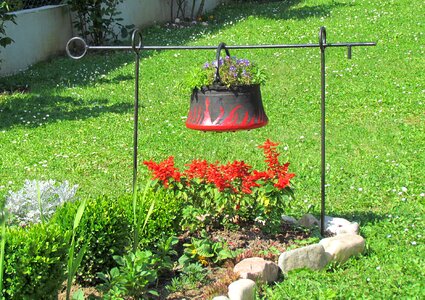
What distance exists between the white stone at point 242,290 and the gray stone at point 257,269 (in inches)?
4.7

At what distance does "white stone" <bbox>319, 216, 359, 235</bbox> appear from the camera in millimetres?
5562

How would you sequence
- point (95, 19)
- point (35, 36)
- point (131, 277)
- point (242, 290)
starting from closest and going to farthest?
1. point (131, 277)
2. point (242, 290)
3. point (35, 36)
4. point (95, 19)

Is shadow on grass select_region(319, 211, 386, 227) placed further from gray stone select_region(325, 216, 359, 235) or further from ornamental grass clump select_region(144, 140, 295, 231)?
ornamental grass clump select_region(144, 140, 295, 231)

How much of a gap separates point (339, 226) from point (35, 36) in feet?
28.0

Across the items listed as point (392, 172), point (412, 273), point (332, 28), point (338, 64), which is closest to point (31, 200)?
point (412, 273)

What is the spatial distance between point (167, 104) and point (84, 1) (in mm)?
4281

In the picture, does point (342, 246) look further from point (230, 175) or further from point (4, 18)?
point (4, 18)

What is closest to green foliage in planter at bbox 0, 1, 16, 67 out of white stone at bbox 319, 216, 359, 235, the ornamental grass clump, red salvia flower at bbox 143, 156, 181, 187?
red salvia flower at bbox 143, 156, 181, 187

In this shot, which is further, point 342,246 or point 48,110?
point 48,110

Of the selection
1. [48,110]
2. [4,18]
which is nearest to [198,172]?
[48,110]

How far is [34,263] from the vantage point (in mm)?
3918

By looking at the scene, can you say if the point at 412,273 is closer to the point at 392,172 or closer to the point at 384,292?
the point at 384,292

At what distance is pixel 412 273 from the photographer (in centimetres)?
502

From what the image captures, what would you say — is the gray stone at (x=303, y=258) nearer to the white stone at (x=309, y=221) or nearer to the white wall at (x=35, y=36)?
the white stone at (x=309, y=221)
